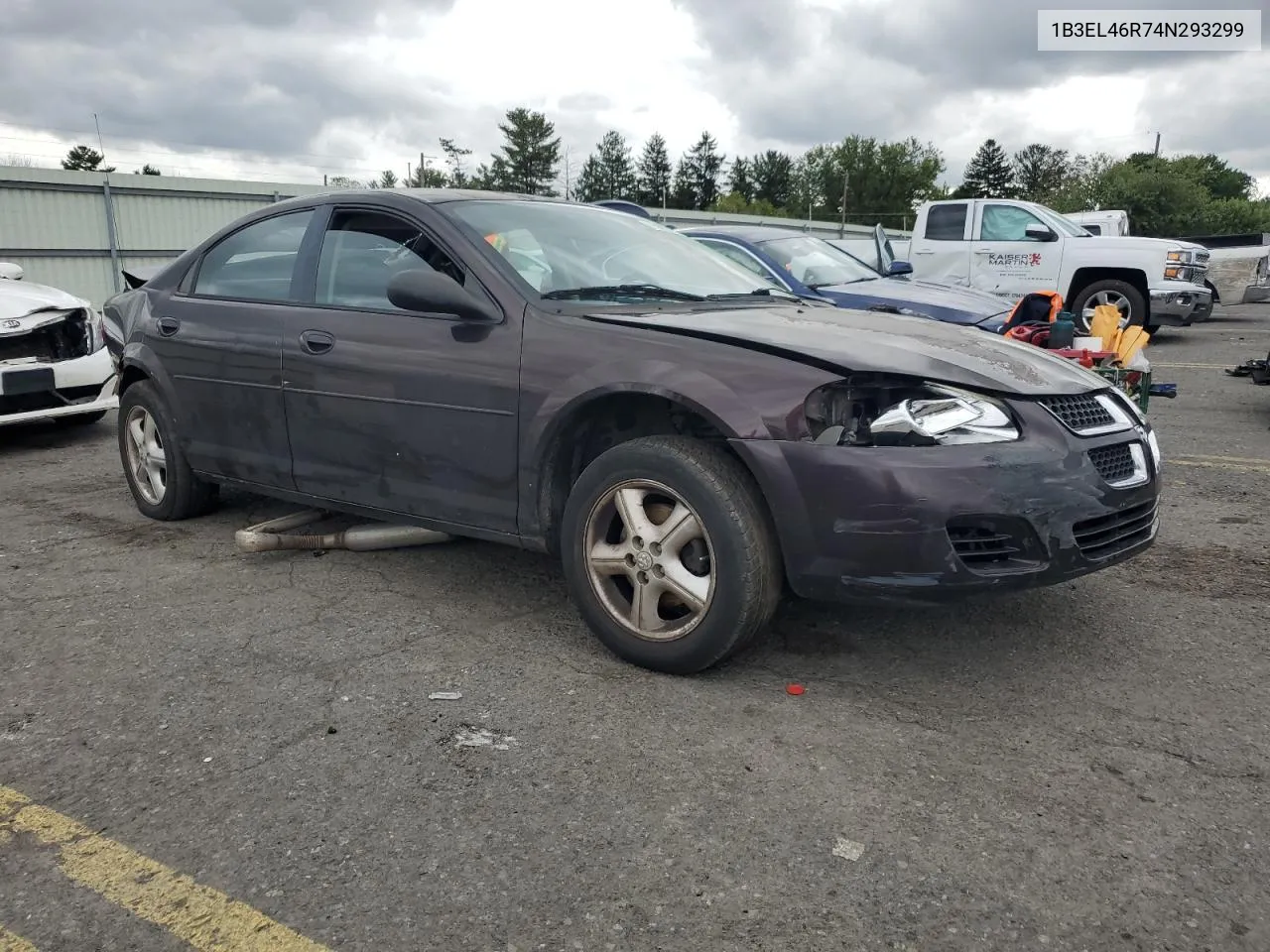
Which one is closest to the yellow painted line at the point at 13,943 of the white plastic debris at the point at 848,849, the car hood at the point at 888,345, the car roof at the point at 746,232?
the white plastic debris at the point at 848,849

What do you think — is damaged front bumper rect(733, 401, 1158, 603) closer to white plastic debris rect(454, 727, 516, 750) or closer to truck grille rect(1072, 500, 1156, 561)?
truck grille rect(1072, 500, 1156, 561)

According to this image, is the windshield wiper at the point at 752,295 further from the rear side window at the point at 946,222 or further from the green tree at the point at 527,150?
the green tree at the point at 527,150

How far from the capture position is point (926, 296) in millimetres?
7965

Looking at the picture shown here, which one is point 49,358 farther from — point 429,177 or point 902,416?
point 429,177

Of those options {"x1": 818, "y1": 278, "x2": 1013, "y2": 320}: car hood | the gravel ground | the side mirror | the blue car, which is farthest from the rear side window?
the side mirror

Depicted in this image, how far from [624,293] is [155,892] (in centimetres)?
235

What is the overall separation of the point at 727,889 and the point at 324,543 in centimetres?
280

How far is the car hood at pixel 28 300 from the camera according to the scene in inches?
261

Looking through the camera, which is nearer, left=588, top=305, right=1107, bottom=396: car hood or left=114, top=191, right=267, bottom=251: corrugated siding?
left=588, top=305, right=1107, bottom=396: car hood

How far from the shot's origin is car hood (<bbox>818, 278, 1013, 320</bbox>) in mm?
7660

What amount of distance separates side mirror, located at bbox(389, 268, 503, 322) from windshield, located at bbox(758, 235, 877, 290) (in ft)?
16.5

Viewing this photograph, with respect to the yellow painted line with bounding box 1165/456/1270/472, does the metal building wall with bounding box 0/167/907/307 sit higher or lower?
higher

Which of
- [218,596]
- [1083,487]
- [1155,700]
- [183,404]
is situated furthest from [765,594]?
[183,404]

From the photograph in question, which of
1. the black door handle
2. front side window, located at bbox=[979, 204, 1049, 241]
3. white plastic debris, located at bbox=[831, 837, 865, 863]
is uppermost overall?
front side window, located at bbox=[979, 204, 1049, 241]
